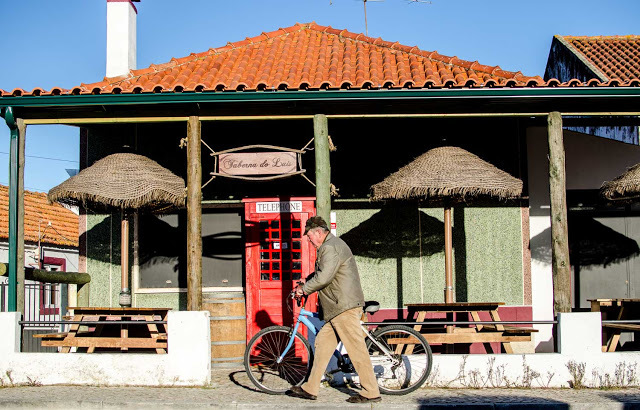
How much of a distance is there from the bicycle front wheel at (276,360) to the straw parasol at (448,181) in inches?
96.0

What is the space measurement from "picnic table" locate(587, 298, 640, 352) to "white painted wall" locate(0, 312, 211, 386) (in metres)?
5.09

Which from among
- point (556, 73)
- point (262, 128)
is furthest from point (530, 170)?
point (556, 73)

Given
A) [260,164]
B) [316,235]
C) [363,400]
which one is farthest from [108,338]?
[363,400]

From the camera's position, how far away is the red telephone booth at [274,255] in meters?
11.2

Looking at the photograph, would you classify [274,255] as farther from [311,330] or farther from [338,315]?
[338,315]

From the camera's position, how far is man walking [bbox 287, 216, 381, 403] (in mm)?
7809

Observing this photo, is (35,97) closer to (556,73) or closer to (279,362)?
(279,362)

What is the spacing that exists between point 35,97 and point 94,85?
2.42 ft

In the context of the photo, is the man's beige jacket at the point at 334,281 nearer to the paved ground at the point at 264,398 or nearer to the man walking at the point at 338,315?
the man walking at the point at 338,315

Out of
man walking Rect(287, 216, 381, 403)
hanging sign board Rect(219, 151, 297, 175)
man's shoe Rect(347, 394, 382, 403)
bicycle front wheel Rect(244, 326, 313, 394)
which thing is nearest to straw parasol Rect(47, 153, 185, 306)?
hanging sign board Rect(219, 151, 297, 175)

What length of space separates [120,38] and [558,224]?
735 cm

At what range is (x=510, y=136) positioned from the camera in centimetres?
1171

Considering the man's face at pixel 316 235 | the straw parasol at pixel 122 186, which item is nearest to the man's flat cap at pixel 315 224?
the man's face at pixel 316 235

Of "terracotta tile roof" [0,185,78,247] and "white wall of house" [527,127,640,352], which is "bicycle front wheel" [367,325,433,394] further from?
"terracotta tile roof" [0,185,78,247]
